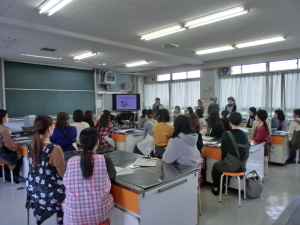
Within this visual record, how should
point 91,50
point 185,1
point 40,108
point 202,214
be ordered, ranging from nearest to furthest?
1. point 202,214
2. point 185,1
3. point 91,50
4. point 40,108

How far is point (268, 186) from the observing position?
11.6 ft

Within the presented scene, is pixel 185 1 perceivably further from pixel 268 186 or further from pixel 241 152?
pixel 268 186

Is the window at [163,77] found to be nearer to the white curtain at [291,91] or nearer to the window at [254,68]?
the window at [254,68]

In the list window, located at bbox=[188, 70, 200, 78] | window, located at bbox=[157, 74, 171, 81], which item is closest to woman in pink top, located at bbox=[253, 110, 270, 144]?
window, located at bbox=[188, 70, 200, 78]

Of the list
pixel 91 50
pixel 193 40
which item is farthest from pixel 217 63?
pixel 91 50

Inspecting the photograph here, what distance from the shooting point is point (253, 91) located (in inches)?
275

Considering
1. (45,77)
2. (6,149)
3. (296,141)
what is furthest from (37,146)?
(45,77)

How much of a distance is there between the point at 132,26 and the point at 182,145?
267 centimetres

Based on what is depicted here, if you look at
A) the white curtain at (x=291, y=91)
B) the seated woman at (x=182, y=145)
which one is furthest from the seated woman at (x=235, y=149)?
the white curtain at (x=291, y=91)

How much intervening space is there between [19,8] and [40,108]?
4.67 metres

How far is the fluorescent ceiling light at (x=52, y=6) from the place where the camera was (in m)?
2.98

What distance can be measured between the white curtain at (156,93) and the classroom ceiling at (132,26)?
3.47 meters

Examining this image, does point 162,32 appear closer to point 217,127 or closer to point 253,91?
point 217,127

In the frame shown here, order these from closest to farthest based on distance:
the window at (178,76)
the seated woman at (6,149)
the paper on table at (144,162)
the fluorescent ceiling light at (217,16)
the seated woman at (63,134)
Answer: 1. the paper on table at (144,162)
2. the seated woman at (63,134)
3. the fluorescent ceiling light at (217,16)
4. the seated woman at (6,149)
5. the window at (178,76)
